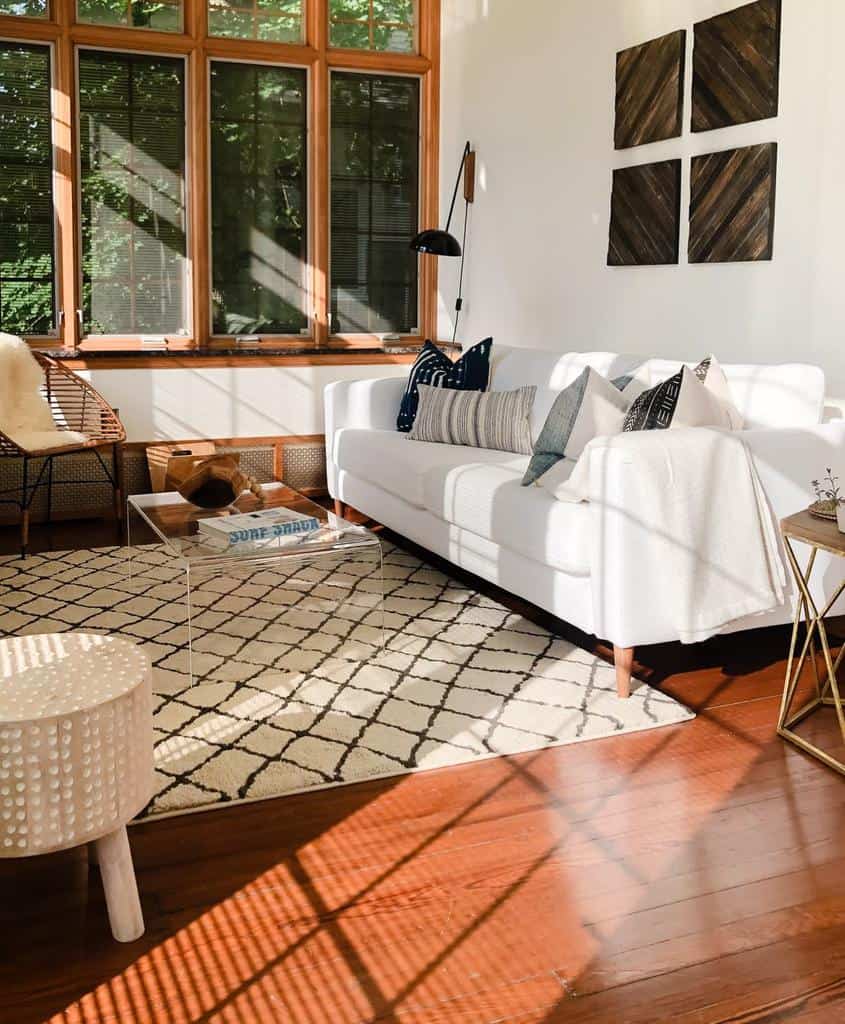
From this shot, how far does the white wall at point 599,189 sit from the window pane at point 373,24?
229 mm

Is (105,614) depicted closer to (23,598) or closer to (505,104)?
(23,598)

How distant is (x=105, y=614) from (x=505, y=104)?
345 cm

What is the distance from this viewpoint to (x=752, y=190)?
→ 414 centimetres

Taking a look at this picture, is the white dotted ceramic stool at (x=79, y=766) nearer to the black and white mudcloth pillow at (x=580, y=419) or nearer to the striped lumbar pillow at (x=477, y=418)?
the black and white mudcloth pillow at (x=580, y=419)

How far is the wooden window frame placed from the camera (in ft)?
19.2

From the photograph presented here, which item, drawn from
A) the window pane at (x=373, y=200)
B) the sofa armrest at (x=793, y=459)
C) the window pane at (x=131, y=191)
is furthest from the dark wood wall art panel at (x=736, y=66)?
the window pane at (x=131, y=191)

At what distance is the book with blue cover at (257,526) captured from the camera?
12.0 feet

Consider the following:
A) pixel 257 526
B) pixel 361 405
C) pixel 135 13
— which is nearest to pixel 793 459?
pixel 257 526

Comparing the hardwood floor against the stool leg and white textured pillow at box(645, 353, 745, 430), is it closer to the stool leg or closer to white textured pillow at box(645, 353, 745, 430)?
the stool leg

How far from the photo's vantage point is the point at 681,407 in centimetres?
335

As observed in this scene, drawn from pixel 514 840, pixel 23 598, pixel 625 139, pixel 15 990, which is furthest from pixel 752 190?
pixel 15 990

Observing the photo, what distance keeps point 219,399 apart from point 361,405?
111cm

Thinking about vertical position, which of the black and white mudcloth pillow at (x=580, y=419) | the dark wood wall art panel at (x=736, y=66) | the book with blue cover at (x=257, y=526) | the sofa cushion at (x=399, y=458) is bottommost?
the book with blue cover at (x=257, y=526)

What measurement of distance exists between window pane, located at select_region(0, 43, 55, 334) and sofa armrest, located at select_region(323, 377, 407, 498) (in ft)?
5.56
